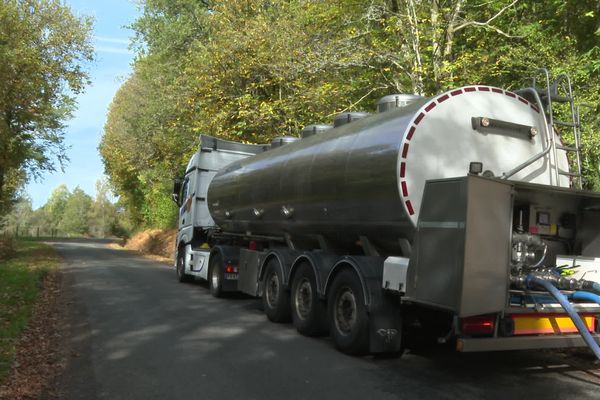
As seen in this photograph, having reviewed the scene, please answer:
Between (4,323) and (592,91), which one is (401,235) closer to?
(4,323)

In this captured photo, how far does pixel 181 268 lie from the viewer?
15.9 metres

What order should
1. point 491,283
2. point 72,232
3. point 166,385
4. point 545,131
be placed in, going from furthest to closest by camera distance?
point 72,232, point 545,131, point 166,385, point 491,283

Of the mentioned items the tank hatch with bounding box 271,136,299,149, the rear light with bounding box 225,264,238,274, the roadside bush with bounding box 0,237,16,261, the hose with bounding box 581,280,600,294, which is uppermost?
the tank hatch with bounding box 271,136,299,149

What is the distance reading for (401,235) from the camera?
6516 mm

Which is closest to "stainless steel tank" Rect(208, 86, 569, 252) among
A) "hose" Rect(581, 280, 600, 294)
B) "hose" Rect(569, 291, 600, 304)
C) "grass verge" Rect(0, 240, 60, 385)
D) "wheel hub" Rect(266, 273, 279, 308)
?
"wheel hub" Rect(266, 273, 279, 308)

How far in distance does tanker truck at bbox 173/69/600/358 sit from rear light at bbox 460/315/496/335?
0.5 inches

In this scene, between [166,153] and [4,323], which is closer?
[4,323]

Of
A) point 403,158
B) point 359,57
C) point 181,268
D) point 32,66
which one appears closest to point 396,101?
point 403,158

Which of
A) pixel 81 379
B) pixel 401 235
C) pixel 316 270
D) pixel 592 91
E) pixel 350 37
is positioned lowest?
pixel 81 379

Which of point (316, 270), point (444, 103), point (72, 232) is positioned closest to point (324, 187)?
point (316, 270)

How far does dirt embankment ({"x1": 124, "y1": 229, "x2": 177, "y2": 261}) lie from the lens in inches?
1231

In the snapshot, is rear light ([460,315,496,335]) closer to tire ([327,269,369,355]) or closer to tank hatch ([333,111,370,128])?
tire ([327,269,369,355])

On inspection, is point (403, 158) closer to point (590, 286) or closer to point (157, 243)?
point (590, 286)

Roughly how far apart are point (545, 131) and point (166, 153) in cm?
2362
